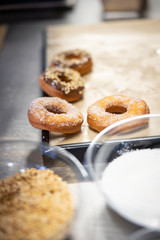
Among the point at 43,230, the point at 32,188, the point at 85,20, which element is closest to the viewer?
the point at 43,230

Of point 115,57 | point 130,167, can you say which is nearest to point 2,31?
point 115,57

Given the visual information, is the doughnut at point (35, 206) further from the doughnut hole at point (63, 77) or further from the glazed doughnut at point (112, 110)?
the doughnut hole at point (63, 77)

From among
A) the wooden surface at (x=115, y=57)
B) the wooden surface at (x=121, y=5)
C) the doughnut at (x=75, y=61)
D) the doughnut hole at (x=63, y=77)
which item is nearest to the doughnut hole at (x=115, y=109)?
the wooden surface at (x=115, y=57)

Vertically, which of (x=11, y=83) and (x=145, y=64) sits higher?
A: (x=145, y=64)

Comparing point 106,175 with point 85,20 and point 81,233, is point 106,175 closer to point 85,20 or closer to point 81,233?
point 81,233

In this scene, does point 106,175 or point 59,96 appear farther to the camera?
point 59,96

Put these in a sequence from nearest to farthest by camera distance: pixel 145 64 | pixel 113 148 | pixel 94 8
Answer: pixel 113 148, pixel 145 64, pixel 94 8

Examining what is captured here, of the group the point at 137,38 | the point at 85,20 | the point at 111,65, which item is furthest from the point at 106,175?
the point at 85,20
